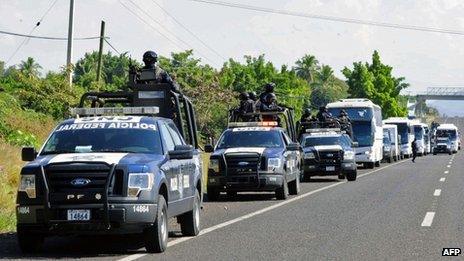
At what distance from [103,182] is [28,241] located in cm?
134

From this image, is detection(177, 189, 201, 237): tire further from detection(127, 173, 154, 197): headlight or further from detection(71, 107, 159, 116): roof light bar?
detection(127, 173, 154, 197): headlight

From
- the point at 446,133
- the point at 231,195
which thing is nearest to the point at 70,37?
the point at 231,195

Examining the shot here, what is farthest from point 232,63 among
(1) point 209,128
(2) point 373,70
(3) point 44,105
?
(3) point 44,105

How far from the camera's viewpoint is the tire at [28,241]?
1137cm

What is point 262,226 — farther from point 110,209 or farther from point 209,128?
point 209,128

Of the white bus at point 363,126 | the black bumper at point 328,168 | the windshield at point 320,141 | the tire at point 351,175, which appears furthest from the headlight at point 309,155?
the white bus at point 363,126

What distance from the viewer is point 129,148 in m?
12.4

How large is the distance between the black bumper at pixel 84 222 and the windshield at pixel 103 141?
1.40m

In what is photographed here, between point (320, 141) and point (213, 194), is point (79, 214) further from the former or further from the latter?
point (320, 141)

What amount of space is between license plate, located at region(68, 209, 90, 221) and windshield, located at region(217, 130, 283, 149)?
12.4m

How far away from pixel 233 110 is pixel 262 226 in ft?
39.2

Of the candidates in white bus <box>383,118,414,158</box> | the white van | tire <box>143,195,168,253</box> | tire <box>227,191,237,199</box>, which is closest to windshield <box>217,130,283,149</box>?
tire <box>227,191,237,199</box>

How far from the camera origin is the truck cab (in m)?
11.0

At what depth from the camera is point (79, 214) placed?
10914 mm
